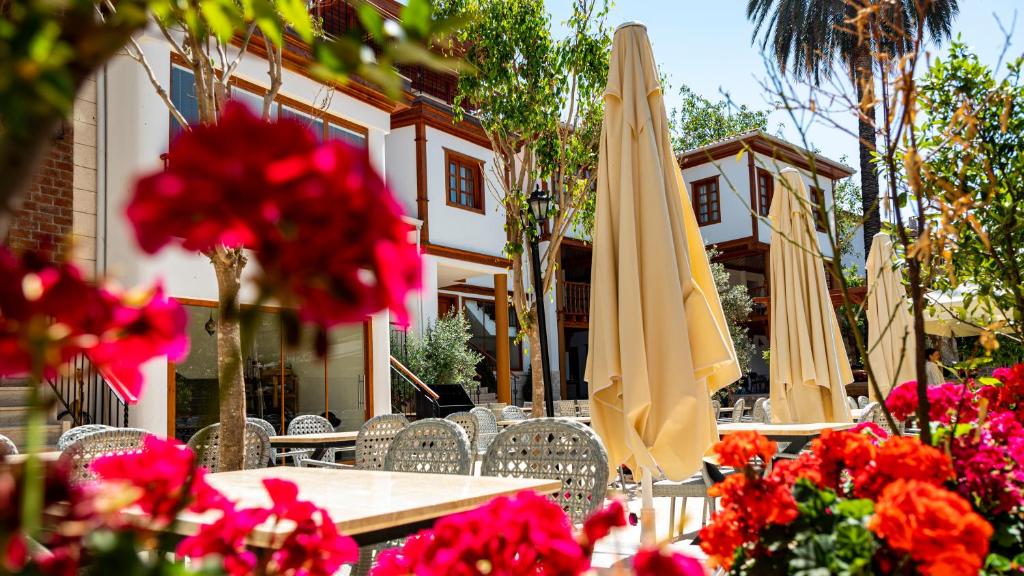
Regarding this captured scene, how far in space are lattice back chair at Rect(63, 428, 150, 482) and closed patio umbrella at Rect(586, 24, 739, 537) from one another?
2.49 meters

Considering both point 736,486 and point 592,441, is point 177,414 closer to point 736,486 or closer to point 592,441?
point 592,441

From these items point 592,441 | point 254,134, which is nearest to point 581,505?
point 592,441

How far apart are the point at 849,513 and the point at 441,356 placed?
1416cm

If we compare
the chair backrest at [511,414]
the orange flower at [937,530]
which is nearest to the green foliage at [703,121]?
the chair backrest at [511,414]

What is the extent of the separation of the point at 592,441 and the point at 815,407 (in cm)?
460

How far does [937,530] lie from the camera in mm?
1161

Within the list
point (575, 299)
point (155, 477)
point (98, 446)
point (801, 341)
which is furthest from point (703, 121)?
point (155, 477)

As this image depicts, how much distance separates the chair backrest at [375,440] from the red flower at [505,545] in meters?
4.24

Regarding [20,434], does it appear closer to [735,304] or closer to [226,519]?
[226,519]

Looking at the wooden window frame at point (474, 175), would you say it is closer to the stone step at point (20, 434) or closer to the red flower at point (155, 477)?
the stone step at point (20, 434)

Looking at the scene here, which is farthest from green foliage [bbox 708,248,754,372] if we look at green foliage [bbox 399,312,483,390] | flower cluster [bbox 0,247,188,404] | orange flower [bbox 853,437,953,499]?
flower cluster [bbox 0,247,188,404]

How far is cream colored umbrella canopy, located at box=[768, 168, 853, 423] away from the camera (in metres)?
7.38

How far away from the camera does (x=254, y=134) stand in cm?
62

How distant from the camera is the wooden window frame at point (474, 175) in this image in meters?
17.9
